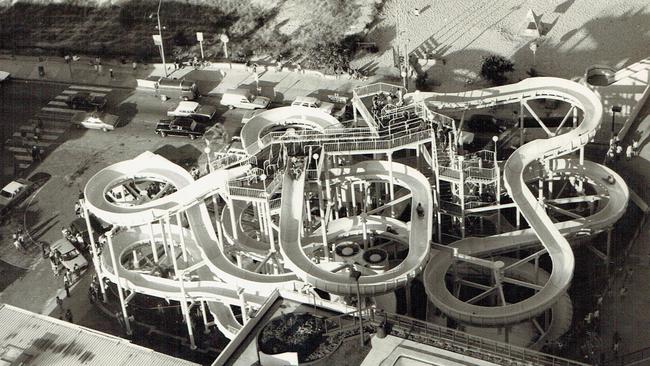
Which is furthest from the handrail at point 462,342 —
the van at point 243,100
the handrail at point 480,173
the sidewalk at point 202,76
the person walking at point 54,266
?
the sidewalk at point 202,76

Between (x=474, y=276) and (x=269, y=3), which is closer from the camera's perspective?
(x=474, y=276)

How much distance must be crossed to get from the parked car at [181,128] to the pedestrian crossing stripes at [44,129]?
11524 mm

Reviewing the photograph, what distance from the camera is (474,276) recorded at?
262 feet

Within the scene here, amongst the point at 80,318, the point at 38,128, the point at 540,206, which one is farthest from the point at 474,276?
the point at 38,128

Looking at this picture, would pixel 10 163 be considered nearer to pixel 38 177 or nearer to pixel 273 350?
pixel 38 177

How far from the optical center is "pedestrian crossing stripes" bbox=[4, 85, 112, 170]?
107 meters

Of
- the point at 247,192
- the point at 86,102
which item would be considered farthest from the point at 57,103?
the point at 247,192

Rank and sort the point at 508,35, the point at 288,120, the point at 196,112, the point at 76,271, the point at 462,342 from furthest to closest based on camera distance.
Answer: the point at 508,35, the point at 196,112, the point at 288,120, the point at 76,271, the point at 462,342

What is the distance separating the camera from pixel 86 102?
113125 millimetres

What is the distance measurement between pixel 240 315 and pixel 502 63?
142ft

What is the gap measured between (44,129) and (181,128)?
1628cm

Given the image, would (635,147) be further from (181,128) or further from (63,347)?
(63,347)

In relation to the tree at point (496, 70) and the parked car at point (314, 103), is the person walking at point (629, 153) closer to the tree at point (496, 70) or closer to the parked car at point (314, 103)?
the tree at point (496, 70)

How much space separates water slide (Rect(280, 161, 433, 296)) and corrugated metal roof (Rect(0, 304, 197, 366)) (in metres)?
10.9
